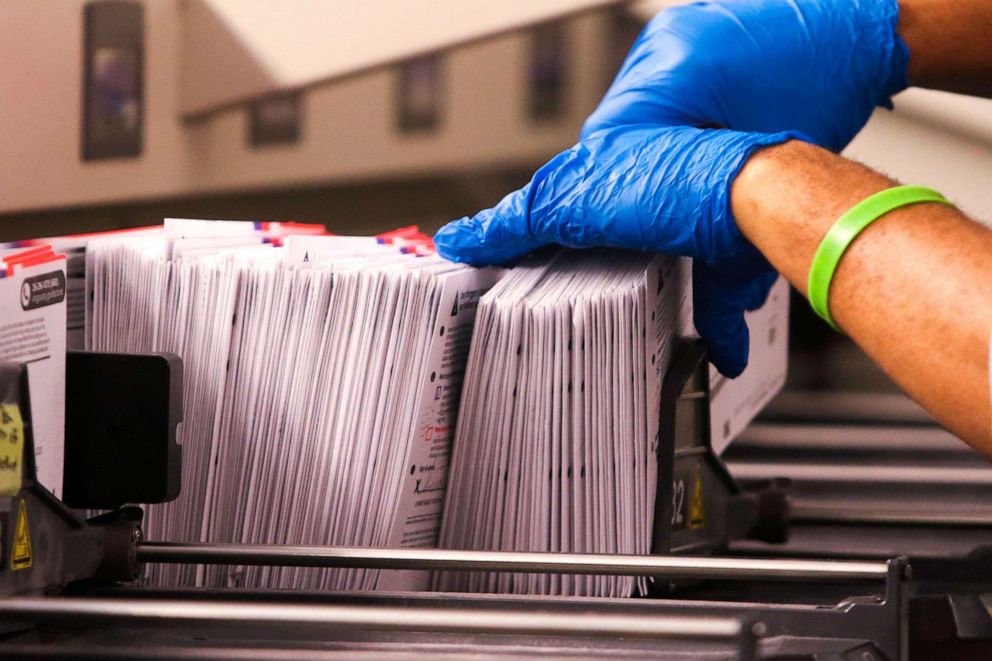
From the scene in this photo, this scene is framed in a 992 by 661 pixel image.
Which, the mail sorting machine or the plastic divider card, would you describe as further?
the plastic divider card

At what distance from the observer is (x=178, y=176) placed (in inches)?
134

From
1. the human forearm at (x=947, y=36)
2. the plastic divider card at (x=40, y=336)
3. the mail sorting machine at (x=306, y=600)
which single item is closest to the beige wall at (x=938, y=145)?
the human forearm at (x=947, y=36)

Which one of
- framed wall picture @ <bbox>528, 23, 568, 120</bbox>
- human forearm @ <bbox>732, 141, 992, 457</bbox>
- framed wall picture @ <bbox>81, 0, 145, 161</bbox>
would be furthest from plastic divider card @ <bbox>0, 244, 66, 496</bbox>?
framed wall picture @ <bbox>528, 23, 568, 120</bbox>

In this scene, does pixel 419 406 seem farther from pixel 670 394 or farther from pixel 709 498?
pixel 709 498

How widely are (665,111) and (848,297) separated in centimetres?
49

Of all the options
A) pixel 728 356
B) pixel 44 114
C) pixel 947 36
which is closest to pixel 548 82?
pixel 44 114

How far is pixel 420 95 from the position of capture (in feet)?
14.5

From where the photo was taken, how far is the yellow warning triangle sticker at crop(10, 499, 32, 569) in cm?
91

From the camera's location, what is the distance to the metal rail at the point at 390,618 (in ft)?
2.63

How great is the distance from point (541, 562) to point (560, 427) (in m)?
0.20

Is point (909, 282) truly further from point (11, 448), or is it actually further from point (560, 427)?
point (11, 448)

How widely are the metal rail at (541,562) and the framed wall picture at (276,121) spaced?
10.4 feet

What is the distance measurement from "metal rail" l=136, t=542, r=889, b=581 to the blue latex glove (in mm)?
609

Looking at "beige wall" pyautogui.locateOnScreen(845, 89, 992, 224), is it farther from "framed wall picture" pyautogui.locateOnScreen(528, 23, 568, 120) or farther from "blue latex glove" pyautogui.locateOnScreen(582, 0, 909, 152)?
"blue latex glove" pyautogui.locateOnScreen(582, 0, 909, 152)
